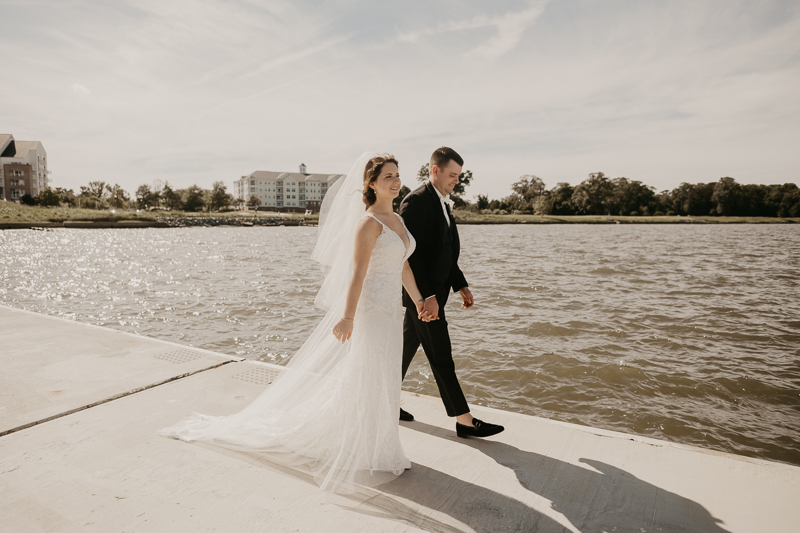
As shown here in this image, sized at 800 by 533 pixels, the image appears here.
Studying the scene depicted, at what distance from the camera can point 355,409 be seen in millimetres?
3328

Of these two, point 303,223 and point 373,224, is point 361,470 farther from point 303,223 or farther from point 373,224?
point 303,223

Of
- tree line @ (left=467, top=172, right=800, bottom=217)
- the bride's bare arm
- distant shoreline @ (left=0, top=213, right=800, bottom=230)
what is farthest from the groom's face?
tree line @ (left=467, top=172, right=800, bottom=217)

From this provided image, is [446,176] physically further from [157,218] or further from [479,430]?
[157,218]

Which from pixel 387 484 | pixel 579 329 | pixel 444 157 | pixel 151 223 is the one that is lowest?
pixel 579 329

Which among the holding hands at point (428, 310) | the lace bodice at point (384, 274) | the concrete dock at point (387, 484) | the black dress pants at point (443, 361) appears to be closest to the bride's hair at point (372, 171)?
the lace bodice at point (384, 274)

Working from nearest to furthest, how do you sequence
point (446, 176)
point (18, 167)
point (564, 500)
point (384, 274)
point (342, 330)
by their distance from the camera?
point (564, 500) → point (342, 330) → point (384, 274) → point (446, 176) → point (18, 167)

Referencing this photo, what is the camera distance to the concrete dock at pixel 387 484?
2764 millimetres

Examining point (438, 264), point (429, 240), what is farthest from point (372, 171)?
point (438, 264)

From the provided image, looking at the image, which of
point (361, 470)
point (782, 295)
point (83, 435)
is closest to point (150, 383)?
point (83, 435)

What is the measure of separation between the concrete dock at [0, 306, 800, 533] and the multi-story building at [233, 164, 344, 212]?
155754 millimetres

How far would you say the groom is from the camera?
386 centimetres

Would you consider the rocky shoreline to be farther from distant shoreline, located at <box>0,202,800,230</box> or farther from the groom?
the groom

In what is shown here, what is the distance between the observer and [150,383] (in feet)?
15.9

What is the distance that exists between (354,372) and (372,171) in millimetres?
1420
